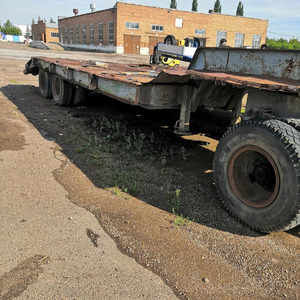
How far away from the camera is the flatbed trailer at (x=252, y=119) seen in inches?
106

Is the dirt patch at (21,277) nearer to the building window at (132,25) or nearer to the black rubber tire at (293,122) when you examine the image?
the black rubber tire at (293,122)

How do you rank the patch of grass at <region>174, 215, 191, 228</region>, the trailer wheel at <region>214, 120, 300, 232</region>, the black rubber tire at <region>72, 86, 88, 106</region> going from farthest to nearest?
1. the black rubber tire at <region>72, 86, 88, 106</region>
2. the patch of grass at <region>174, 215, 191, 228</region>
3. the trailer wheel at <region>214, 120, 300, 232</region>

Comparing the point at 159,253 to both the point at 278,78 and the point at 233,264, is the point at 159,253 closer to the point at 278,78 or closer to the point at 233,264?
the point at 233,264

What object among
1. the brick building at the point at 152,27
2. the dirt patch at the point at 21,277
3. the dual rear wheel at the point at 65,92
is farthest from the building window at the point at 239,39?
the dirt patch at the point at 21,277

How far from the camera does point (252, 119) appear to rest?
123 inches

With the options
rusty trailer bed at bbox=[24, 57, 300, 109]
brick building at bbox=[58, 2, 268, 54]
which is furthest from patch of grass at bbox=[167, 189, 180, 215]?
brick building at bbox=[58, 2, 268, 54]

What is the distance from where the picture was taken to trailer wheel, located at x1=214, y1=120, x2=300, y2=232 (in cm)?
265

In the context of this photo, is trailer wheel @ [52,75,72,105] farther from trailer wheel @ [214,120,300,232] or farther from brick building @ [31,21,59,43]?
brick building @ [31,21,59,43]

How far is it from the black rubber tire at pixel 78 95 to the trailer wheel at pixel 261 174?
5.61 metres

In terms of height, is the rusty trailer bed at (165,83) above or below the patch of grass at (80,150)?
above

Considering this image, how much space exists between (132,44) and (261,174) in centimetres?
4007

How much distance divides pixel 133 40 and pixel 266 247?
4054 centimetres

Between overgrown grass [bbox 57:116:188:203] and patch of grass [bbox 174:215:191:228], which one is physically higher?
patch of grass [bbox 174:215:191:228]

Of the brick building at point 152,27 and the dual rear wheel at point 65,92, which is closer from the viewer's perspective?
the dual rear wheel at point 65,92
